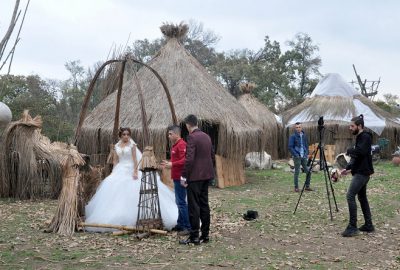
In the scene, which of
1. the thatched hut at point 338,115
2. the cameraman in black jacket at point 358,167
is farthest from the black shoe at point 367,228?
the thatched hut at point 338,115

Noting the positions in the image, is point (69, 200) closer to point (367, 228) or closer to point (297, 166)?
point (367, 228)

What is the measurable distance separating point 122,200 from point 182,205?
1.08 metres

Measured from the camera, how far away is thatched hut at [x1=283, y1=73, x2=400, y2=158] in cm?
2234

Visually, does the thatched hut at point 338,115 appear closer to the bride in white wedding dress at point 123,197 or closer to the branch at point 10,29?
the bride in white wedding dress at point 123,197

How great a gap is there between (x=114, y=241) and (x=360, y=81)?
3033 cm

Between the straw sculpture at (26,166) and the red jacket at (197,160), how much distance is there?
5428mm

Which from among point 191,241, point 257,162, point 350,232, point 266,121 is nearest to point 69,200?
point 191,241

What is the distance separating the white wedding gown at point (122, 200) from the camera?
7.58m

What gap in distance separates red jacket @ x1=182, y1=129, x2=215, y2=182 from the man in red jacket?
1.61ft

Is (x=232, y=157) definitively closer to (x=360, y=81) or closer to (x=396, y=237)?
(x=396, y=237)

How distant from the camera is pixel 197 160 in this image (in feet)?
22.2

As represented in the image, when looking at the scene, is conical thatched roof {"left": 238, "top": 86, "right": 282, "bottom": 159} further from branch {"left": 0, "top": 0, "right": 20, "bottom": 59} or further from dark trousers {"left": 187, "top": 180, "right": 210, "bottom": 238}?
branch {"left": 0, "top": 0, "right": 20, "bottom": 59}

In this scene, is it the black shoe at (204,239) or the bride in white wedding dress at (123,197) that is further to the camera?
the bride in white wedding dress at (123,197)

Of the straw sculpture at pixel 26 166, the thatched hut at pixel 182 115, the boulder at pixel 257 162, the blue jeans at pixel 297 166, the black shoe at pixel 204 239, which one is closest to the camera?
the black shoe at pixel 204 239
